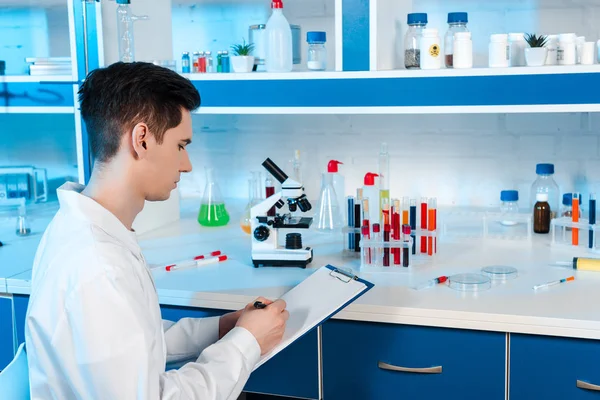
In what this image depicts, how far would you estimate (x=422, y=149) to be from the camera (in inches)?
98.5

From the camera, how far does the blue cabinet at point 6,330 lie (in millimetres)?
1845

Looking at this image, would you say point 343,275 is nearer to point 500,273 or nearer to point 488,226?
point 500,273

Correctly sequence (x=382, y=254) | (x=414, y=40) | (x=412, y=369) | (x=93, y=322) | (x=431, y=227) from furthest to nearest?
1. (x=414, y=40)
2. (x=431, y=227)
3. (x=382, y=254)
4. (x=412, y=369)
5. (x=93, y=322)

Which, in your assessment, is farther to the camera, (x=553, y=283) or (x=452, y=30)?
(x=452, y=30)

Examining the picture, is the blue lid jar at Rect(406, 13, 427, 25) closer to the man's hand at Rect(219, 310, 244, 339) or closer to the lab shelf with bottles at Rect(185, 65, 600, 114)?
the lab shelf with bottles at Rect(185, 65, 600, 114)

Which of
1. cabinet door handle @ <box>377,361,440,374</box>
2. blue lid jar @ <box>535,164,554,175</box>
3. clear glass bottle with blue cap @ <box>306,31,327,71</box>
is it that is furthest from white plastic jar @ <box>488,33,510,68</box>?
cabinet door handle @ <box>377,361,440,374</box>

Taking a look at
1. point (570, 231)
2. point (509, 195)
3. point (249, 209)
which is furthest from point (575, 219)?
point (249, 209)

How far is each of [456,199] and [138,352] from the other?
5.47ft

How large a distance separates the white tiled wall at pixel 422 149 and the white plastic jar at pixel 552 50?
382mm

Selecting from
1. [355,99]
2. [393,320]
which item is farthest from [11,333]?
[355,99]

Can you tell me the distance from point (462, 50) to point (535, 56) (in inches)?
7.5

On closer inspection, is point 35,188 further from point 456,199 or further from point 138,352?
point 138,352

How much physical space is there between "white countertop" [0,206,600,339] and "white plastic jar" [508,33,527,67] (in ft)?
1.68

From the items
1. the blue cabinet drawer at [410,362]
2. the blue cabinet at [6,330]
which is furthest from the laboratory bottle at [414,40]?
the blue cabinet at [6,330]
